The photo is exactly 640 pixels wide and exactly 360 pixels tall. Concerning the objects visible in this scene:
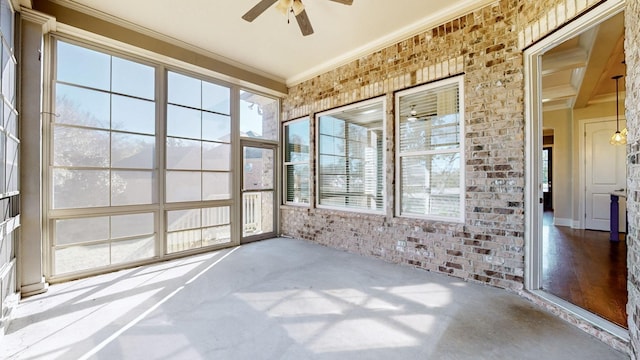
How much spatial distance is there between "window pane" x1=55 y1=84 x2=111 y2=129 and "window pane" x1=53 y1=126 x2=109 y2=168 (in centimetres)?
10

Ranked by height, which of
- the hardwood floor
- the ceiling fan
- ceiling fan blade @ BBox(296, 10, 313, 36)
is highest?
the ceiling fan

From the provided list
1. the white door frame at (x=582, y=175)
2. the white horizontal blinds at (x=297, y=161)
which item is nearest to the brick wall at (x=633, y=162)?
the white horizontal blinds at (x=297, y=161)

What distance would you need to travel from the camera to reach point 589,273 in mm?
3141

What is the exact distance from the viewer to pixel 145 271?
3486 mm

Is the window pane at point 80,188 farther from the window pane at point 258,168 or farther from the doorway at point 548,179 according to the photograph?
the doorway at point 548,179

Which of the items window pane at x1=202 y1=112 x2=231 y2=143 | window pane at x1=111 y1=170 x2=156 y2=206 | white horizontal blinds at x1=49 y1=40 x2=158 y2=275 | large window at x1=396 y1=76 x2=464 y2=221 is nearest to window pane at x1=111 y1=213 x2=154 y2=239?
white horizontal blinds at x1=49 y1=40 x2=158 y2=275

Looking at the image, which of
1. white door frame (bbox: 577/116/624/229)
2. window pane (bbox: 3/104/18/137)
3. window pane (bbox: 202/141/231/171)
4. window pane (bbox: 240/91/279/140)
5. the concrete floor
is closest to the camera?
the concrete floor

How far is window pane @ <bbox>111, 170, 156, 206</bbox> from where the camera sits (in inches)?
140

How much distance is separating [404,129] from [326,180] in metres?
1.68

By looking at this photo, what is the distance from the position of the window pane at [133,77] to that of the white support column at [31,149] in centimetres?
75

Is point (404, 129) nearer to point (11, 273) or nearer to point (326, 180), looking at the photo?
point (326, 180)

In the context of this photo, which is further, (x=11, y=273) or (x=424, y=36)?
(x=424, y=36)

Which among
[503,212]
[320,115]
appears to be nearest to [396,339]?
[503,212]

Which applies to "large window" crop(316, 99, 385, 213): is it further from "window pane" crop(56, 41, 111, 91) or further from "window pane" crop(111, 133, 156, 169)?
"window pane" crop(56, 41, 111, 91)
